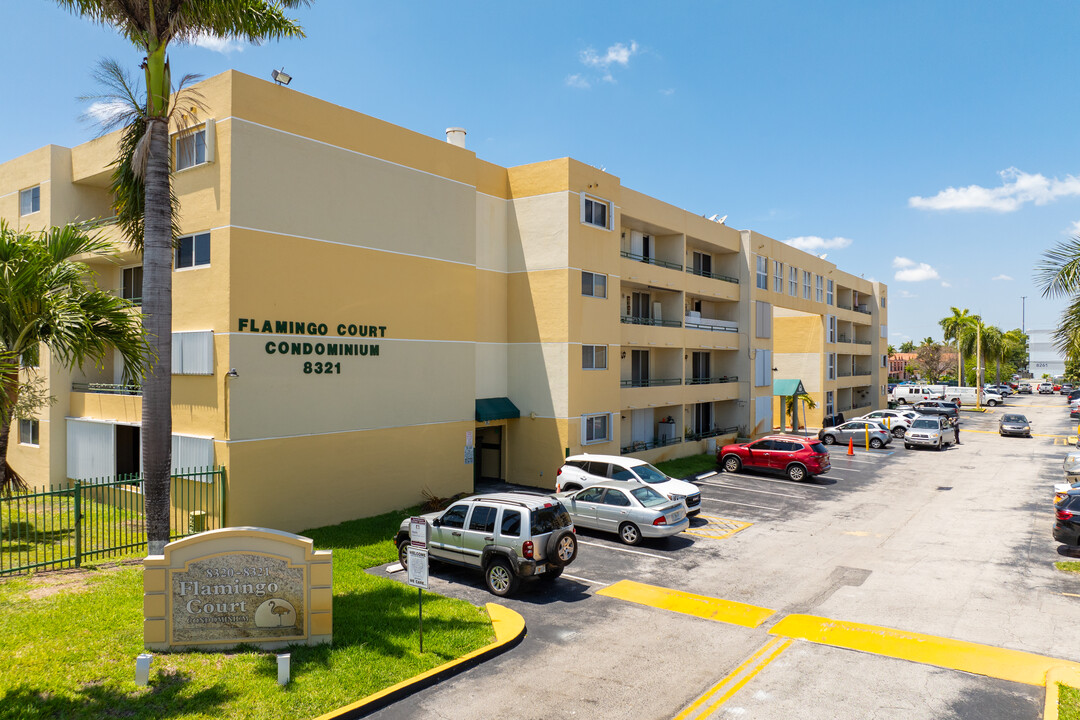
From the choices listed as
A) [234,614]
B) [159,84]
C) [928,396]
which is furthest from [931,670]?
[928,396]

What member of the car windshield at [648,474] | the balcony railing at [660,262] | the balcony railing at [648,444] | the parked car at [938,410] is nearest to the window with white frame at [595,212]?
the balcony railing at [660,262]

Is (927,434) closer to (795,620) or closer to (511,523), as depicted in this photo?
(795,620)

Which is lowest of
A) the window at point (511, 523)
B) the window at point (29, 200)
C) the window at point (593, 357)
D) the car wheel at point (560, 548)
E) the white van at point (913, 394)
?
the car wheel at point (560, 548)

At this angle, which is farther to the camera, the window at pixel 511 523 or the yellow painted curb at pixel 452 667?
the window at pixel 511 523

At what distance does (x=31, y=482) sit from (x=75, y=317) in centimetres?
1859

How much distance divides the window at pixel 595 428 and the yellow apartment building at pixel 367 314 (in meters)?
0.10

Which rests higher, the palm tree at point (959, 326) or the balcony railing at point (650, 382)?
the palm tree at point (959, 326)

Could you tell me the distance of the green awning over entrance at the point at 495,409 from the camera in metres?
25.0

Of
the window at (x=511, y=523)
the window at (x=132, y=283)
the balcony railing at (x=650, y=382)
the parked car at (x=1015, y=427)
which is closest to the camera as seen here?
the window at (x=511, y=523)

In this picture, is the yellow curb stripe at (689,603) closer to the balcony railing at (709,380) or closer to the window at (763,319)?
the balcony railing at (709,380)

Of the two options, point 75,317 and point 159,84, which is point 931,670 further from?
point 159,84

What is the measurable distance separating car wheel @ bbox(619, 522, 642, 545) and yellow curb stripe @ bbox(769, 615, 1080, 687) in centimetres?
580

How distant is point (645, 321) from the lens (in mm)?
31484

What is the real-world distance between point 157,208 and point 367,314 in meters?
8.63
